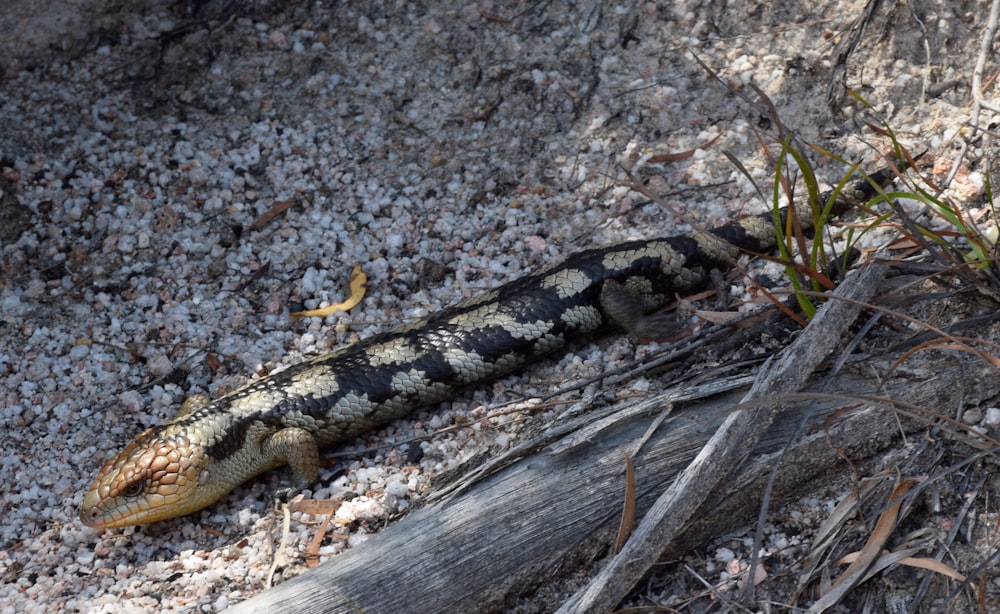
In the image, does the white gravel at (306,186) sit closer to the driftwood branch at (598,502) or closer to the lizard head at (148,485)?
the lizard head at (148,485)

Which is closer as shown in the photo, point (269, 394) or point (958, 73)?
point (269, 394)

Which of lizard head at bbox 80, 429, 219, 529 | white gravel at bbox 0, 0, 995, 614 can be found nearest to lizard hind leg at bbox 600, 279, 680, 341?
white gravel at bbox 0, 0, 995, 614

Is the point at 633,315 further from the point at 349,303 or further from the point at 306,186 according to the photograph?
the point at 306,186

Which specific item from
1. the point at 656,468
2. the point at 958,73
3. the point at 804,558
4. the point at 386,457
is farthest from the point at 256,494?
the point at 958,73

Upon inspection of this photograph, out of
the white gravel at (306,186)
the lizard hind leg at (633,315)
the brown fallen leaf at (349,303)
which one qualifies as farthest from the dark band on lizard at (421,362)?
the brown fallen leaf at (349,303)

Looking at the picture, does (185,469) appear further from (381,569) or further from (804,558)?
(804,558)

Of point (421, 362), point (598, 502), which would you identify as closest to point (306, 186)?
point (421, 362)
